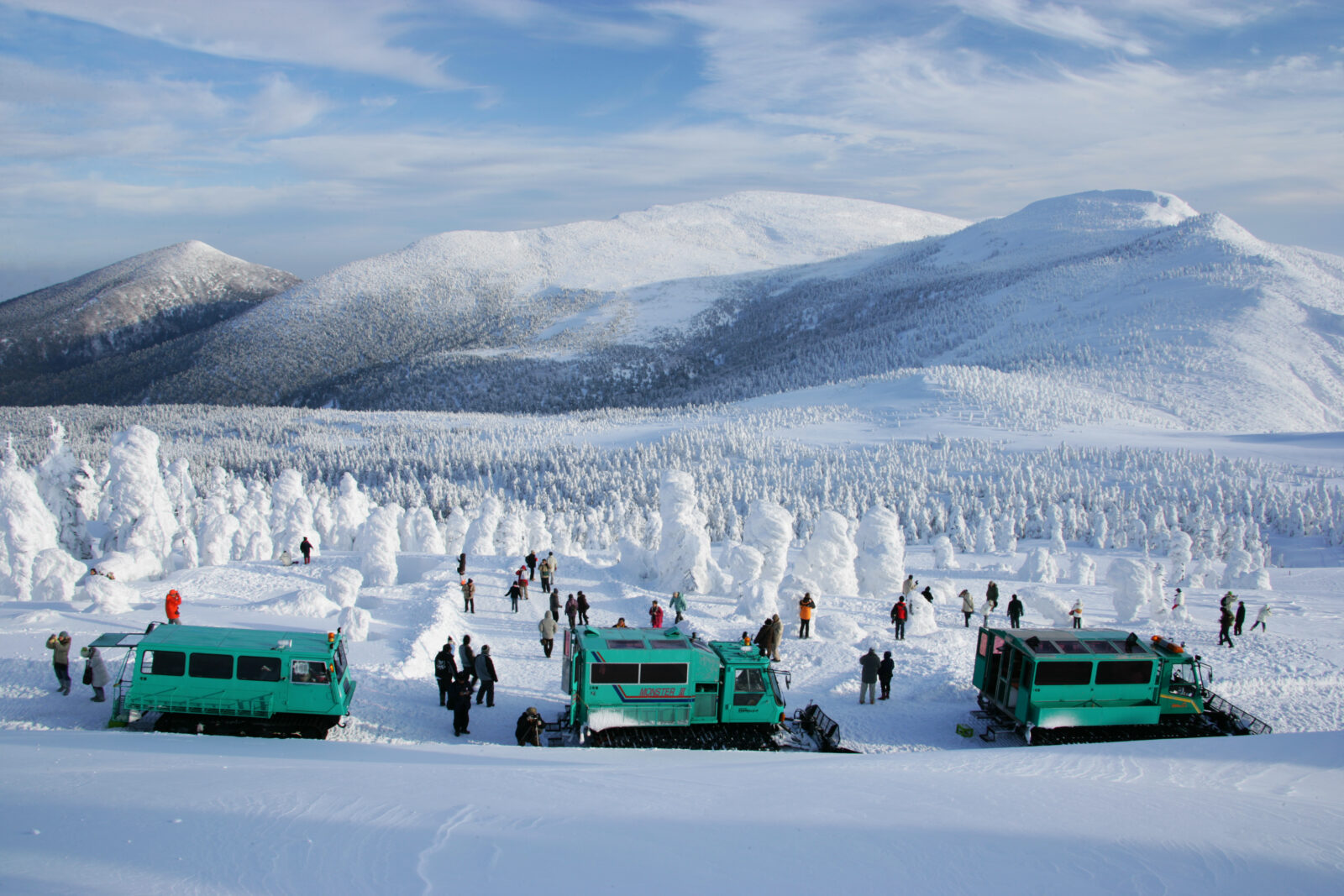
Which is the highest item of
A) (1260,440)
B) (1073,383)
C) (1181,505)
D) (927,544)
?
(1073,383)

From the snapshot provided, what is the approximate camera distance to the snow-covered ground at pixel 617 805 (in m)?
5.81

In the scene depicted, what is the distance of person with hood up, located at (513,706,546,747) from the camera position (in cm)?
1209

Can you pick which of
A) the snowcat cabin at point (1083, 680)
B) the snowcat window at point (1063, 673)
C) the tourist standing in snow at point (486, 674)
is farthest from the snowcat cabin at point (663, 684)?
the snowcat window at point (1063, 673)

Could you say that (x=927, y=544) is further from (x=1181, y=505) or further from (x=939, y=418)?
(x=939, y=418)

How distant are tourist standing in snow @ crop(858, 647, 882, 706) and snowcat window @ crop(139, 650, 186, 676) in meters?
11.7

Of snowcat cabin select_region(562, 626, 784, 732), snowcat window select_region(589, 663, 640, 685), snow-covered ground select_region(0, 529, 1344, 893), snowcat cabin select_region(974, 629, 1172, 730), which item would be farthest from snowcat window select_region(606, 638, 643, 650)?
snowcat cabin select_region(974, 629, 1172, 730)

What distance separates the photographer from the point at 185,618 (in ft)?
54.8

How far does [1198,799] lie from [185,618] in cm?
1849

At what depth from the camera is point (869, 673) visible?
48.7 feet

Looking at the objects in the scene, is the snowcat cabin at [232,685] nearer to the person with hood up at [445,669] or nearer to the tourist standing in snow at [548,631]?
the person with hood up at [445,669]

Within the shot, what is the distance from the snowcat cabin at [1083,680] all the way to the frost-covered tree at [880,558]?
1402 centimetres

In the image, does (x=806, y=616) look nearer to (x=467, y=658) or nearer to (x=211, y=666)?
(x=467, y=658)

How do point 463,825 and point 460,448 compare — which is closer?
point 463,825

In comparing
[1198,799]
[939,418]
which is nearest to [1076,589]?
[1198,799]
